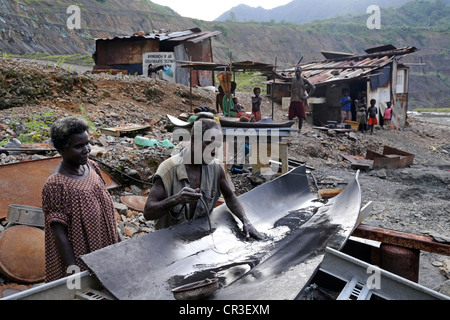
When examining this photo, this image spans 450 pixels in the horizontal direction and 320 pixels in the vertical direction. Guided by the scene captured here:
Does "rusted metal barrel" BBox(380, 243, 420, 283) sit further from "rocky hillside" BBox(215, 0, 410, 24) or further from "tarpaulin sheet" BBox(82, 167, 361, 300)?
"rocky hillside" BBox(215, 0, 410, 24)

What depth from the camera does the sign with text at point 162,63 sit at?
50.2ft

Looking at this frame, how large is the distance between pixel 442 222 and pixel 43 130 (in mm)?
6739

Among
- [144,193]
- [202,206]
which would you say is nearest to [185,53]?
[144,193]

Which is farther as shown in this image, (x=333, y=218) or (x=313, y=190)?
(x=313, y=190)

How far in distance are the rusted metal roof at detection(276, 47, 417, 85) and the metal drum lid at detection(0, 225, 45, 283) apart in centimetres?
1289

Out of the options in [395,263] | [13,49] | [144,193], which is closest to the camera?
[395,263]

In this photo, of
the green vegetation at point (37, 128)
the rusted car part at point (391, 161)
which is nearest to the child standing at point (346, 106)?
the rusted car part at point (391, 161)

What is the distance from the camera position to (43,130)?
6.51m

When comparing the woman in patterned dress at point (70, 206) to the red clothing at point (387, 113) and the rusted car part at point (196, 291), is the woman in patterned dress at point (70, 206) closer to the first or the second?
the rusted car part at point (196, 291)

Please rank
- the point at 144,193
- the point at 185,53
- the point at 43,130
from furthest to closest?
1. the point at 185,53
2. the point at 43,130
3. the point at 144,193

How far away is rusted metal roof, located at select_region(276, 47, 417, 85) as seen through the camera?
47.3ft

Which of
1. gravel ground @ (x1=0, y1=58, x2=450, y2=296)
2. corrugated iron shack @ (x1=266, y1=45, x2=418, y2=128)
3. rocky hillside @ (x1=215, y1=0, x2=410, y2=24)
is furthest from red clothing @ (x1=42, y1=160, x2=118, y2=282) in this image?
rocky hillside @ (x1=215, y1=0, x2=410, y2=24)

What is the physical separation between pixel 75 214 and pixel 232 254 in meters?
1.20

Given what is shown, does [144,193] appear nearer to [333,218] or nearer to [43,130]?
[43,130]
